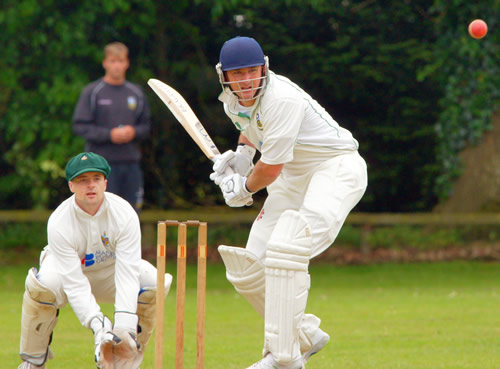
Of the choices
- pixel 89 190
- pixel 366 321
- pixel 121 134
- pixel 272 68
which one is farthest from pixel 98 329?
pixel 272 68

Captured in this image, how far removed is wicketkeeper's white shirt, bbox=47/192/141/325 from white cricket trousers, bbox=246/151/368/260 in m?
0.48

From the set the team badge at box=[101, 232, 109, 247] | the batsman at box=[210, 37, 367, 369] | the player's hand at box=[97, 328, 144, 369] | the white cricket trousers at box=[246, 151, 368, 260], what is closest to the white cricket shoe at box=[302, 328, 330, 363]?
the batsman at box=[210, 37, 367, 369]

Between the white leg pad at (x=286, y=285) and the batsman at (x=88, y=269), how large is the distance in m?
0.50

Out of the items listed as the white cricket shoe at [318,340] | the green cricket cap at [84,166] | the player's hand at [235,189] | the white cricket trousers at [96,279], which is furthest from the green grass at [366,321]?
the green cricket cap at [84,166]

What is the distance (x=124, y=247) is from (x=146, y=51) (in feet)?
16.8

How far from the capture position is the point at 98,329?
3283 millimetres

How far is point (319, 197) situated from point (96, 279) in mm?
1024

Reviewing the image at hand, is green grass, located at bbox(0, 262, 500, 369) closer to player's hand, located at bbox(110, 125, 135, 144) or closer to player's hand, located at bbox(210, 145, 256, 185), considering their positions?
player's hand, located at bbox(210, 145, 256, 185)

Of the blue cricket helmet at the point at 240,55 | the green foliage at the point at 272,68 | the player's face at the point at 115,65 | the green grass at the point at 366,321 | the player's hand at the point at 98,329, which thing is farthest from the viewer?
the green foliage at the point at 272,68

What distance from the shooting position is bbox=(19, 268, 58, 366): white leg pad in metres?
3.51

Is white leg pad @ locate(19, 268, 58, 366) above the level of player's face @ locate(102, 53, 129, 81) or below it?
below

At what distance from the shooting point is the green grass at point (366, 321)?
3.92 metres

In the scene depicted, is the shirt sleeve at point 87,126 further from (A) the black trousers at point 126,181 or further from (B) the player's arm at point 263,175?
(B) the player's arm at point 263,175

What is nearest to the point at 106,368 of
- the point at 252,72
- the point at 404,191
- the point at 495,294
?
the point at 252,72
